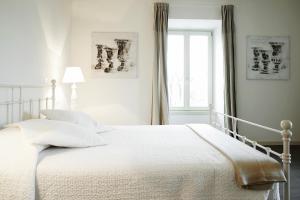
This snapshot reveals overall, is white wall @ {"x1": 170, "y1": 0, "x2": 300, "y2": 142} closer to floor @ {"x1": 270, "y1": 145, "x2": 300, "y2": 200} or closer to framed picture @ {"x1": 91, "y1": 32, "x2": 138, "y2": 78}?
floor @ {"x1": 270, "y1": 145, "x2": 300, "y2": 200}

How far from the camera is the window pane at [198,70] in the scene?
16.7 ft

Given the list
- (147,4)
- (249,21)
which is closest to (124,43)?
(147,4)

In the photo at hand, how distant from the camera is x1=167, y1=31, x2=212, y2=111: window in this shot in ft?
16.5

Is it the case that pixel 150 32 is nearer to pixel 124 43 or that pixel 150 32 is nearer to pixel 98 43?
pixel 124 43

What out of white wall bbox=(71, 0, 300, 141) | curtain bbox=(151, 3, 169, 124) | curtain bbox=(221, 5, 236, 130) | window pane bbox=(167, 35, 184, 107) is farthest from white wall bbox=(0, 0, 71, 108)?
curtain bbox=(221, 5, 236, 130)

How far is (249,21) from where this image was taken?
4.70 m

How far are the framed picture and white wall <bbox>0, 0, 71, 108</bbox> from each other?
1.96 feet

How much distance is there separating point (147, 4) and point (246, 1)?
1703 millimetres

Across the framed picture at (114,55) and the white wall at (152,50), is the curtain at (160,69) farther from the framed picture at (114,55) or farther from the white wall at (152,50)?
the framed picture at (114,55)

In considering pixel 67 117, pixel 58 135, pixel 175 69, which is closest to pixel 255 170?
pixel 58 135

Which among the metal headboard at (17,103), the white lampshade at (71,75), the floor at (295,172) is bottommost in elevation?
the floor at (295,172)

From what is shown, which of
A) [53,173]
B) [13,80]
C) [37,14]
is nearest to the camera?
[53,173]

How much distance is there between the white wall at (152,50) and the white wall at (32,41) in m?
0.55

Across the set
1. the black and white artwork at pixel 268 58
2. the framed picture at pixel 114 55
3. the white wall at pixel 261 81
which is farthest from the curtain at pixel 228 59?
the framed picture at pixel 114 55
